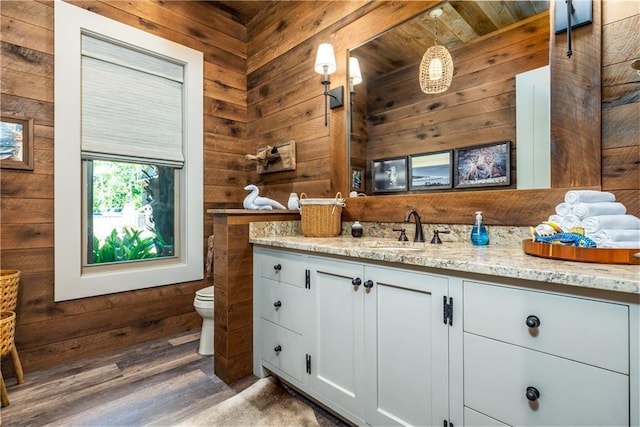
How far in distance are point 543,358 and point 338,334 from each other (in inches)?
31.7

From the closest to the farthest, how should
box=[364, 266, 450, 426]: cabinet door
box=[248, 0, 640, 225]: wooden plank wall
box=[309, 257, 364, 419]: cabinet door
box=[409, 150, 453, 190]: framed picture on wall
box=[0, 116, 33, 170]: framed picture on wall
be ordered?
box=[364, 266, 450, 426]: cabinet door → box=[248, 0, 640, 225]: wooden plank wall → box=[309, 257, 364, 419]: cabinet door → box=[409, 150, 453, 190]: framed picture on wall → box=[0, 116, 33, 170]: framed picture on wall

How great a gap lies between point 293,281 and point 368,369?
0.57 m

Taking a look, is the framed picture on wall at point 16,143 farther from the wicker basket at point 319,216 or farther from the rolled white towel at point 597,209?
→ the rolled white towel at point 597,209

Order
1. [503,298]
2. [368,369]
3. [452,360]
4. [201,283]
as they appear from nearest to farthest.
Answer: [503,298]
[452,360]
[368,369]
[201,283]

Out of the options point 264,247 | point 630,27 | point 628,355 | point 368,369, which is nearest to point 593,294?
point 628,355

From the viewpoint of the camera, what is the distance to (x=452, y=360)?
3.59 ft

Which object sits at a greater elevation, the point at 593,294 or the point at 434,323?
the point at 593,294

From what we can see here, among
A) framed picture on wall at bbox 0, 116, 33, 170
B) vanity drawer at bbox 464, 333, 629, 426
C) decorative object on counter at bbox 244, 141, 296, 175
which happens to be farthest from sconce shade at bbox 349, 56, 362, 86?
framed picture on wall at bbox 0, 116, 33, 170

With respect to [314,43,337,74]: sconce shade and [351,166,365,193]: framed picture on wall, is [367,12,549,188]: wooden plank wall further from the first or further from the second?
[314,43,337,74]: sconce shade

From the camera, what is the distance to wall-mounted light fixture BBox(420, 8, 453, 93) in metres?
1.77

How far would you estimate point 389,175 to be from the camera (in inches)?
78.4

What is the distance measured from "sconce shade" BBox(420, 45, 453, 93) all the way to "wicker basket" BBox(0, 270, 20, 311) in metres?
2.58

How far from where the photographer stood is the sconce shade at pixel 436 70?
177cm

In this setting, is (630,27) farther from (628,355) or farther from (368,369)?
(368,369)
